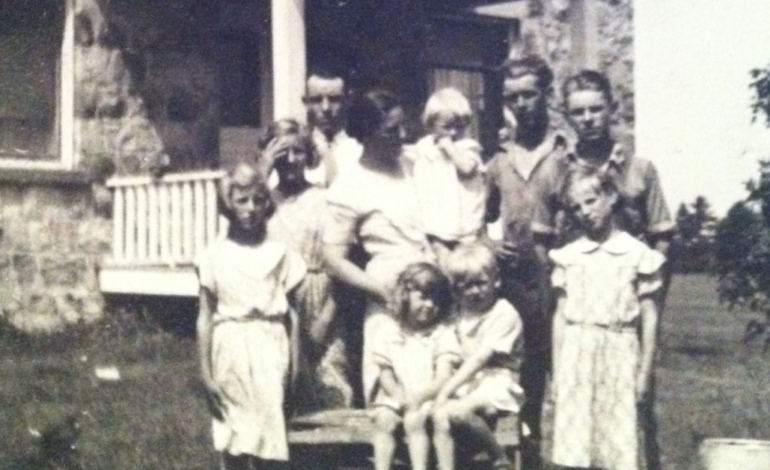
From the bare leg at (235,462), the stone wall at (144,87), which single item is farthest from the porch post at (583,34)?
the bare leg at (235,462)

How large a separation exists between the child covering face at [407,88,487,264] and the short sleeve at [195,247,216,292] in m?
0.82

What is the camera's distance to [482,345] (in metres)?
4.52

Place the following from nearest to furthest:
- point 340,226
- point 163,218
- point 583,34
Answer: point 340,226 → point 163,218 → point 583,34

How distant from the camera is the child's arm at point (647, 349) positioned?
455 centimetres

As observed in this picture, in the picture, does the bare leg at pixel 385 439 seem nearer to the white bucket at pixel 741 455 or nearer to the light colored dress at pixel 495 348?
the light colored dress at pixel 495 348

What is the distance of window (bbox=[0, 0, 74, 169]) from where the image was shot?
981cm

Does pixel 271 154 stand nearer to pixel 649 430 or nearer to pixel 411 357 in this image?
pixel 411 357

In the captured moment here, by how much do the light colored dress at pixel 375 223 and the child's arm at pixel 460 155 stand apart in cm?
20

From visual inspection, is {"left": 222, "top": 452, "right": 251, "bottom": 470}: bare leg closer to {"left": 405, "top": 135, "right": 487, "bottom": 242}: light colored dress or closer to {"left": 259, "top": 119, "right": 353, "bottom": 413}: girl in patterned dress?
{"left": 259, "top": 119, "right": 353, "bottom": 413}: girl in patterned dress

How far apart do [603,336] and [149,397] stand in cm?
350

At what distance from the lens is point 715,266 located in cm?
678

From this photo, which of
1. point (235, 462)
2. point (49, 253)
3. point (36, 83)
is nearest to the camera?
point (235, 462)

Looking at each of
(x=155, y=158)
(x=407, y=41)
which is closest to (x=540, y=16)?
(x=407, y=41)

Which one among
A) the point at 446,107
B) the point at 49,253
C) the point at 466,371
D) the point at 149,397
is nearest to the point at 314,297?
the point at 466,371
